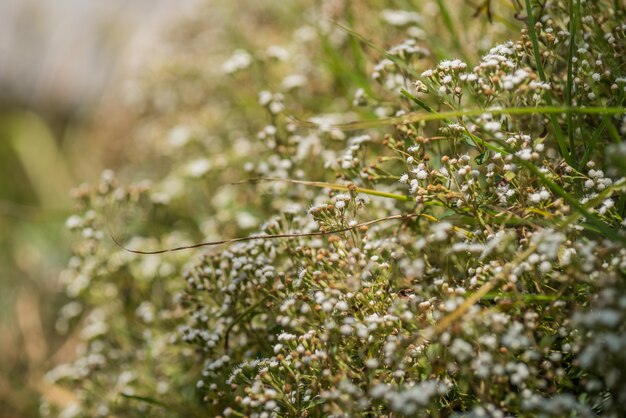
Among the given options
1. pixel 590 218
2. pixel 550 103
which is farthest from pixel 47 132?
pixel 590 218

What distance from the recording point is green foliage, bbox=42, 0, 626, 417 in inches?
60.9

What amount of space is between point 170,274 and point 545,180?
6.71 ft

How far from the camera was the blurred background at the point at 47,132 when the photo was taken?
447cm

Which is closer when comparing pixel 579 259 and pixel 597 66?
pixel 579 259

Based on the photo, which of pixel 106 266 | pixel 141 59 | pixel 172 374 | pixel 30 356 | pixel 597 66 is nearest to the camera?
pixel 597 66

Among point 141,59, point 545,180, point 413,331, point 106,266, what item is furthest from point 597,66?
point 141,59

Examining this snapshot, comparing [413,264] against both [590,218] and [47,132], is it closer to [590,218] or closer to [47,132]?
[590,218]

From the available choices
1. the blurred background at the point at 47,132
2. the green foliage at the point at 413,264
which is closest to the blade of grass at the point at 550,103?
the green foliage at the point at 413,264

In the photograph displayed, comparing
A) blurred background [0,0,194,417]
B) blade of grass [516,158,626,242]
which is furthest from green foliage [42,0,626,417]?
blurred background [0,0,194,417]

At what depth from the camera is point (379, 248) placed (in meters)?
1.83

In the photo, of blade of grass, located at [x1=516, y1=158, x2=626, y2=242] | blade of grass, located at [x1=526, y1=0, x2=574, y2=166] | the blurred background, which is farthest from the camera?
the blurred background

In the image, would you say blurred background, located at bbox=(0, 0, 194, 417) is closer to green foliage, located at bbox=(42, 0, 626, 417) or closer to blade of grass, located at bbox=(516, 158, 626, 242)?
green foliage, located at bbox=(42, 0, 626, 417)

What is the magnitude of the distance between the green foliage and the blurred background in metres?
1.00

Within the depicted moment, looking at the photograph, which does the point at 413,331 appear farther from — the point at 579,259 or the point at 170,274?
the point at 170,274
